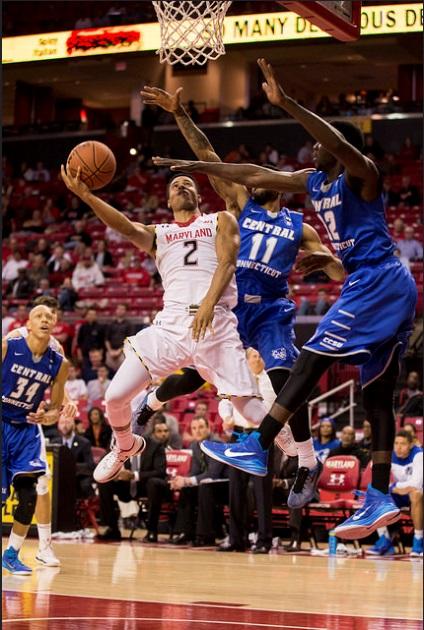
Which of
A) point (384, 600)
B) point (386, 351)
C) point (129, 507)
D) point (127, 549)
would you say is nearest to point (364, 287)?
point (386, 351)

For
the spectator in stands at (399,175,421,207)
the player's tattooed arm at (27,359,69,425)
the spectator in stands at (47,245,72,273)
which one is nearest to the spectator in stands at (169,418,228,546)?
the player's tattooed arm at (27,359,69,425)

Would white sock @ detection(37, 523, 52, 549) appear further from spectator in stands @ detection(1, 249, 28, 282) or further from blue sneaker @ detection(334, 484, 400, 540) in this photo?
spectator in stands @ detection(1, 249, 28, 282)

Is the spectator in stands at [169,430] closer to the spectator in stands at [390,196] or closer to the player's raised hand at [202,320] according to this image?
the player's raised hand at [202,320]

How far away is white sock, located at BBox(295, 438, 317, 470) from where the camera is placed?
24.2ft

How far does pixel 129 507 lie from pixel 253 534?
1.92m

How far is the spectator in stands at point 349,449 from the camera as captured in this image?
1338 cm

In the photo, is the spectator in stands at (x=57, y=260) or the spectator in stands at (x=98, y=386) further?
the spectator in stands at (x=57, y=260)

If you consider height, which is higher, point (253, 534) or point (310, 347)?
point (310, 347)

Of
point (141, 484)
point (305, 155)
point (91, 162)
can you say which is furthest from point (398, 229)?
point (91, 162)

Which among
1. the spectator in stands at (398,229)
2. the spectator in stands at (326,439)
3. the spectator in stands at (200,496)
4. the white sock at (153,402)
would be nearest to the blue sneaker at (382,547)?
the spectator in stands at (326,439)

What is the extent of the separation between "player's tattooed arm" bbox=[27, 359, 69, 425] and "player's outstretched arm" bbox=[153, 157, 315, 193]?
491cm

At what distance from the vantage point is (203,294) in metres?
7.31

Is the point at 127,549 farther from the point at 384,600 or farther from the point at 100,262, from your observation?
the point at 100,262

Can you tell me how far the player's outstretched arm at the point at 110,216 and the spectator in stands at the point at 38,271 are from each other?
15.7 meters
